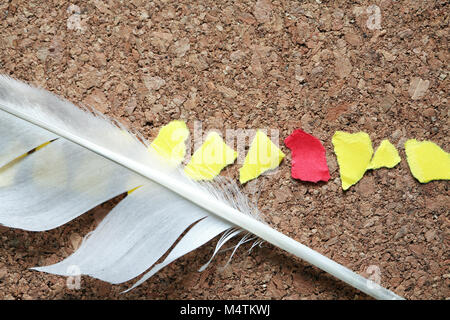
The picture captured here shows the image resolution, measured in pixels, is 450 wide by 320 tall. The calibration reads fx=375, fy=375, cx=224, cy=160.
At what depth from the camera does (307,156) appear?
0.70m

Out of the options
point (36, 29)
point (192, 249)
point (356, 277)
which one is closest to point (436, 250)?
point (356, 277)

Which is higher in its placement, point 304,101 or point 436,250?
point 304,101

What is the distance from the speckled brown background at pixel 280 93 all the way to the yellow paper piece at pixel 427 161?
0.04 ft

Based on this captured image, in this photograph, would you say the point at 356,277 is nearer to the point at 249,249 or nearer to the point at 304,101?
the point at 249,249

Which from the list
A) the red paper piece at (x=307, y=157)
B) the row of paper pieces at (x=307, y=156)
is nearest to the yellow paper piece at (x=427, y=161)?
the row of paper pieces at (x=307, y=156)

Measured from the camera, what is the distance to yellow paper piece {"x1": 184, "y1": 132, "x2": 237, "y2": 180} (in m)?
0.69

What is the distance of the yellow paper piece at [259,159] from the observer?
0.70m

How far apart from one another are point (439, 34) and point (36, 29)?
76 cm

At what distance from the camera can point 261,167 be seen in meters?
0.70

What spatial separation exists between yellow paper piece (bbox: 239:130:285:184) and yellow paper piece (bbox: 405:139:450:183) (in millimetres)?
244

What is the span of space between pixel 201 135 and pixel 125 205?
0.19 m

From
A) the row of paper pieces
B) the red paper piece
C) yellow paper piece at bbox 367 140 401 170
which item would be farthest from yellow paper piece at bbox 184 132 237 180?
yellow paper piece at bbox 367 140 401 170

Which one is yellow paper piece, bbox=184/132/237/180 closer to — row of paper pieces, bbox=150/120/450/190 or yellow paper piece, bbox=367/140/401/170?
row of paper pieces, bbox=150/120/450/190
